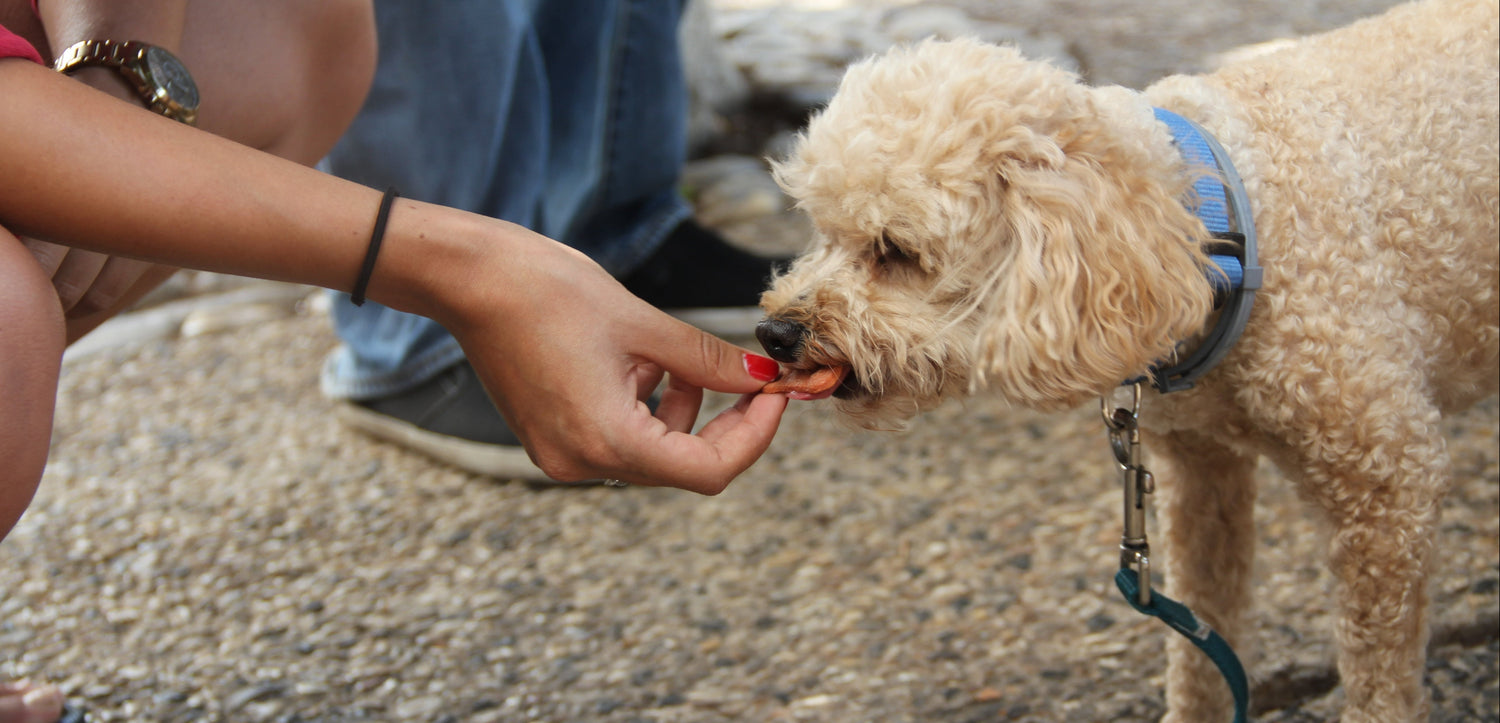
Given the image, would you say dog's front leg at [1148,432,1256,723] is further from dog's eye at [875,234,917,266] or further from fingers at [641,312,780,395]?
fingers at [641,312,780,395]

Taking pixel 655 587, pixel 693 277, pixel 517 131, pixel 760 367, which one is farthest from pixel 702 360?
pixel 693 277

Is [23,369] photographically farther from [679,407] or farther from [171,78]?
[679,407]

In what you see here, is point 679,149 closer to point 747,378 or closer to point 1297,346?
point 747,378

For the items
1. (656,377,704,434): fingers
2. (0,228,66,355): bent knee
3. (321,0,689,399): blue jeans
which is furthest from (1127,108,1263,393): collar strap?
(321,0,689,399): blue jeans

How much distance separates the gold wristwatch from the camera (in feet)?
5.22

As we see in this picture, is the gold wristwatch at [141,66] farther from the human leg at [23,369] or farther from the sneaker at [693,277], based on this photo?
the sneaker at [693,277]

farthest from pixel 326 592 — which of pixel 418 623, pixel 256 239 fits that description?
pixel 256 239

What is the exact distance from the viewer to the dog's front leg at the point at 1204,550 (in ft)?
5.98

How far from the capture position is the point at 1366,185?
161 centimetres

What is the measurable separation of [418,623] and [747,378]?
1108 millimetres

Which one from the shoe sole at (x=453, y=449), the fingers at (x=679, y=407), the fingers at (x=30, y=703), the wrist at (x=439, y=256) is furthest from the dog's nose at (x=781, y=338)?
the fingers at (x=30, y=703)

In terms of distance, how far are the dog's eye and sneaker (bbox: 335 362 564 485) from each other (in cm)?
133

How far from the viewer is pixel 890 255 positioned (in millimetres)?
1666

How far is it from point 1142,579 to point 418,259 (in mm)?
1051
